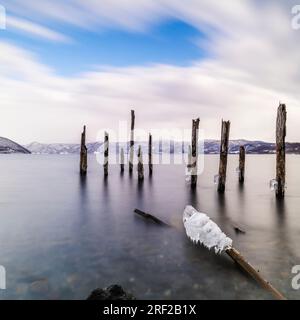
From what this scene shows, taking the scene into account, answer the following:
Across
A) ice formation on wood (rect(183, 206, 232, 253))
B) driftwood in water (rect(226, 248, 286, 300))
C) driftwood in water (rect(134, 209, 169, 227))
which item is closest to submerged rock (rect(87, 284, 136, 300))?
driftwood in water (rect(226, 248, 286, 300))

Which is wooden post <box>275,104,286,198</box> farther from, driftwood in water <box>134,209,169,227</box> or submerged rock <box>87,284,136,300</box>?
submerged rock <box>87,284,136,300</box>

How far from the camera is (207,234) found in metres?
7.35

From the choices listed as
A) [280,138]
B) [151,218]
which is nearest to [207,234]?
[151,218]

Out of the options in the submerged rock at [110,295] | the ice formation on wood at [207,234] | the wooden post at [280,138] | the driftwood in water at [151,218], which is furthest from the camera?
the wooden post at [280,138]

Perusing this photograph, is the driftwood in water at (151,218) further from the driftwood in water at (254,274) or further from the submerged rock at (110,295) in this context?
the submerged rock at (110,295)

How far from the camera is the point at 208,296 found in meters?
5.22

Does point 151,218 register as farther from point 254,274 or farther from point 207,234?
point 254,274

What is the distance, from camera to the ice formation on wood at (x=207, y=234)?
6707 mm

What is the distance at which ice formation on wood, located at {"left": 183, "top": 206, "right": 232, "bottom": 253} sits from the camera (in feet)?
22.0

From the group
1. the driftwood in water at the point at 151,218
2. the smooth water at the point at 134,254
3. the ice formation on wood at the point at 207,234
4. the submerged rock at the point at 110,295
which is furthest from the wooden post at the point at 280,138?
the submerged rock at the point at 110,295

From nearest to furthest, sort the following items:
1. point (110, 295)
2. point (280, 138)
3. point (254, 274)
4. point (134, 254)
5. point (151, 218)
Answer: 1. point (110, 295)
2. point (254, 274)
3. point (134, 254)
4. point (151, 218)
5. point (280, 138)
